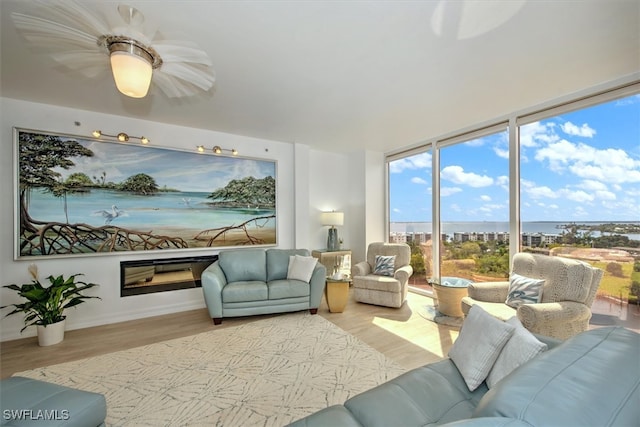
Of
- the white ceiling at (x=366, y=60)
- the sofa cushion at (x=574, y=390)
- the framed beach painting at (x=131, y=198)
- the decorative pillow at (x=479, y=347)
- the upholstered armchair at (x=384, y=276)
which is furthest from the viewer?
the upholstered armchair at (x=384, y=276)

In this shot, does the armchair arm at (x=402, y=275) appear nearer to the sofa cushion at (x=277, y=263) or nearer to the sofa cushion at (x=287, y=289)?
the sofa cushion at (x=287, y=289)

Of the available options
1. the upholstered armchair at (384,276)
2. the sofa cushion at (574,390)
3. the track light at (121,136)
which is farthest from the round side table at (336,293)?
the track light at (121,136)

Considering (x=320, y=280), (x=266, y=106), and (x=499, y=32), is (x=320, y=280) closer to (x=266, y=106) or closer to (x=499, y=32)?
(x=266, y=106)

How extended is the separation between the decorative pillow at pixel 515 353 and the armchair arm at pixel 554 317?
1186mm

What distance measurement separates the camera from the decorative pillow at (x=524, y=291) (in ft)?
8.34

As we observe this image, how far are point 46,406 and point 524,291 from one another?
3.68 m

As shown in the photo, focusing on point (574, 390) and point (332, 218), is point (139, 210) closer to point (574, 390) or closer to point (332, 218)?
point (332, 218)

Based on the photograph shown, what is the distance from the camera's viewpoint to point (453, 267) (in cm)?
405

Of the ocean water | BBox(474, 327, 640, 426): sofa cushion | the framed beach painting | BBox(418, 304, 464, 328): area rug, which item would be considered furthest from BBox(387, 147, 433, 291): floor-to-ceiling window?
BBox(474, 327, 640, 426): sofa cushion

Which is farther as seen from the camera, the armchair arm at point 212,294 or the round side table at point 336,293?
the round side table at point 336,293

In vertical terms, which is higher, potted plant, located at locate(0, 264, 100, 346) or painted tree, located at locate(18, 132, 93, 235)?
painted tree, located at locate(18, 132, 93, 235)

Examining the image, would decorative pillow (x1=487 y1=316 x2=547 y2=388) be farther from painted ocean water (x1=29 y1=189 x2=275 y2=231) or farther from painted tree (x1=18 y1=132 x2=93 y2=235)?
painted tree (x1=18 y1=132 x2=93 y2=235)

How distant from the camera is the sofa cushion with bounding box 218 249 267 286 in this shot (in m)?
3.60

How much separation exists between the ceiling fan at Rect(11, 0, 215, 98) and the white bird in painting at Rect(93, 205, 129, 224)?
2.03 metres
